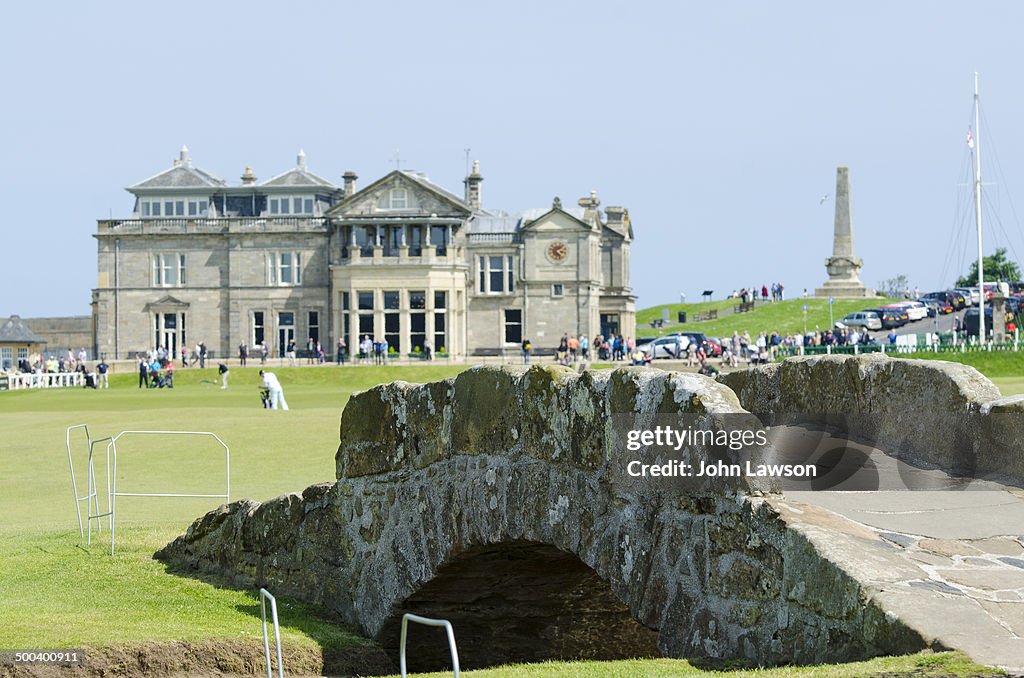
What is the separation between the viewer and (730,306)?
11725 cm

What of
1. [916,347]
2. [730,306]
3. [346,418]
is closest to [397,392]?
[346,418]

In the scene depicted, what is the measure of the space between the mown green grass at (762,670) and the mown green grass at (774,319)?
89.1 metres

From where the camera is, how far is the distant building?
278 ft

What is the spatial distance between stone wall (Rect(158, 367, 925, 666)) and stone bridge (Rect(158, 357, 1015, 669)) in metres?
0.02

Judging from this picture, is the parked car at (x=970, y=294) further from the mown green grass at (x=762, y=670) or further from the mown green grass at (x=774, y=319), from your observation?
the mown green grass at (x=762, y=670)

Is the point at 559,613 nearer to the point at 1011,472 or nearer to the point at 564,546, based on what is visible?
the point at 564,546

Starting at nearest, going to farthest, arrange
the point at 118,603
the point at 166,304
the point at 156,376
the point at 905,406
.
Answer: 1. the point at 905,406
2. the point at 118,603
3. the point at 156,376
4. the point at 166,304

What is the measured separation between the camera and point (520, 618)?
1321 centimetres

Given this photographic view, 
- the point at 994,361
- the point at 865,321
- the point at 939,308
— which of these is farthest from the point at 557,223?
the point at 994,361

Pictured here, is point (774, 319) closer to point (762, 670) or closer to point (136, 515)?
point (136, 515)

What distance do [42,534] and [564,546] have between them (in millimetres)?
8715

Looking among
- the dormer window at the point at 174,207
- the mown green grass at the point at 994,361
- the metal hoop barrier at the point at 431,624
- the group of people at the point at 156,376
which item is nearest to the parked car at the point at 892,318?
the mown green grass at the point at 994,361

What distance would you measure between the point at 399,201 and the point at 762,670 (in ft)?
258

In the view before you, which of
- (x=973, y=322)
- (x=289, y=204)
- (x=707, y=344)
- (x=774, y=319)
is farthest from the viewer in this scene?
(x=774, y=319)
